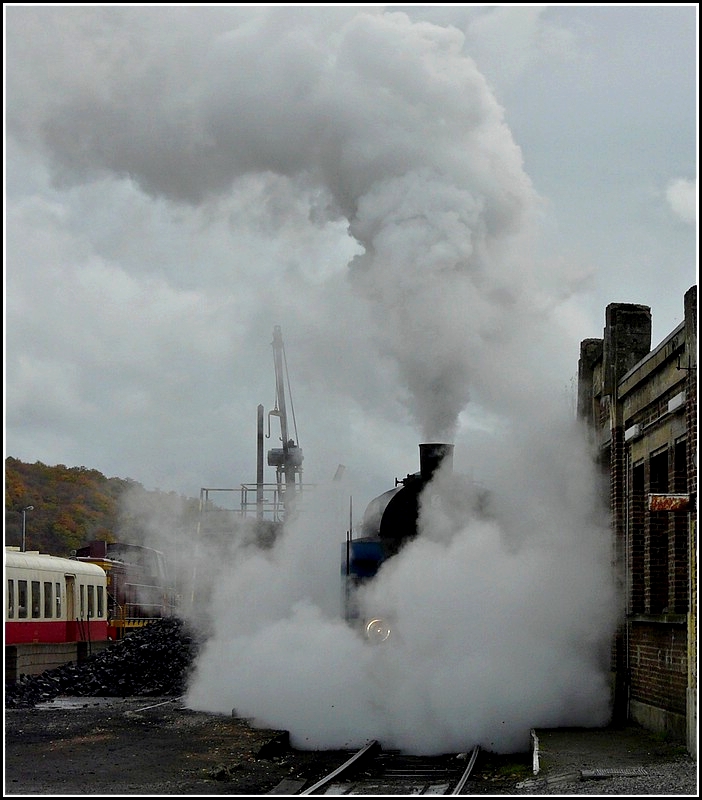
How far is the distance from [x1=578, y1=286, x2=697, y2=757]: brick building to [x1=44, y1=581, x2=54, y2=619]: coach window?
1363cm

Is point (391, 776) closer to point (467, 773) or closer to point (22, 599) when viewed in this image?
point (467, 773)

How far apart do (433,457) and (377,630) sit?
306cm

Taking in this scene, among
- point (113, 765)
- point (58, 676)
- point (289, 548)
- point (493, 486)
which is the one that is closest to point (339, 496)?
point (289, 548)

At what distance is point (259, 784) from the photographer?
40.7 ft

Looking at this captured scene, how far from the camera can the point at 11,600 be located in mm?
24031

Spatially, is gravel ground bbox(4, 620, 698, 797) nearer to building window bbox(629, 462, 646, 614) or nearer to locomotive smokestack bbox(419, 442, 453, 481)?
building window bbox(629, 462, 646, 614)

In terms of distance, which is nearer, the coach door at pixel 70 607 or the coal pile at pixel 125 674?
the coal pile at pixel 125 674

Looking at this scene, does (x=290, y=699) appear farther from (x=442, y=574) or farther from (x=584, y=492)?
(x=584, y=492)

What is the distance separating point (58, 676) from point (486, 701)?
46.4 ft

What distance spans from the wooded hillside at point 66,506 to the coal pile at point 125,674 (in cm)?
3076

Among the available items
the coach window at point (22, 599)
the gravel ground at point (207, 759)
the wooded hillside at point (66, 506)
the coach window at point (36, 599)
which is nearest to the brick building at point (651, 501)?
the gravel ground at point (207, 759)

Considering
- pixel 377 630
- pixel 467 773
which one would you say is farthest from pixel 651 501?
pixel 377 630

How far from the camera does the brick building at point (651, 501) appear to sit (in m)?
12.9

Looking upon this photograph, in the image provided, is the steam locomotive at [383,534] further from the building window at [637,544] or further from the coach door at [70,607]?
the coach door at [70,607]
